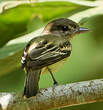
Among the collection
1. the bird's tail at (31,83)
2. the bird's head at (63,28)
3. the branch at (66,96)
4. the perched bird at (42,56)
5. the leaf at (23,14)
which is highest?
the leaf at (23,14)

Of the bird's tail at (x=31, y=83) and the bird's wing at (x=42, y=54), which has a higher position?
the bird's wing at (x=42, y=54)

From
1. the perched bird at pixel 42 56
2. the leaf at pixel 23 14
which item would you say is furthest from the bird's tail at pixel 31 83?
the leaf at pixel 23 14

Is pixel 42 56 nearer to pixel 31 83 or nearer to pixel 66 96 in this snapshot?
pixel 31 83

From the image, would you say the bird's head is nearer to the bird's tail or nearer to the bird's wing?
the bird's wing

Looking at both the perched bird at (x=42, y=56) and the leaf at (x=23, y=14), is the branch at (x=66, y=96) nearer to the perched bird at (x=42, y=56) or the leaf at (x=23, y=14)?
the perched bird at (x=42, y=56)

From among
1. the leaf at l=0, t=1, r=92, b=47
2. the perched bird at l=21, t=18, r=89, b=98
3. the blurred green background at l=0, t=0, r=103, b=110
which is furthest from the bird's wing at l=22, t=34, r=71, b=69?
the leaf at l=0, t=1, r=92, b=47

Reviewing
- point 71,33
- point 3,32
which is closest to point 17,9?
point 3,32

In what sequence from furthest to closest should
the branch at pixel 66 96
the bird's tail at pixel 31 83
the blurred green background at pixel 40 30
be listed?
1. the blurred green background at pixel 40 30
2. the bird's tail at pixel 31 83
3. the branch at pixel 66 96
